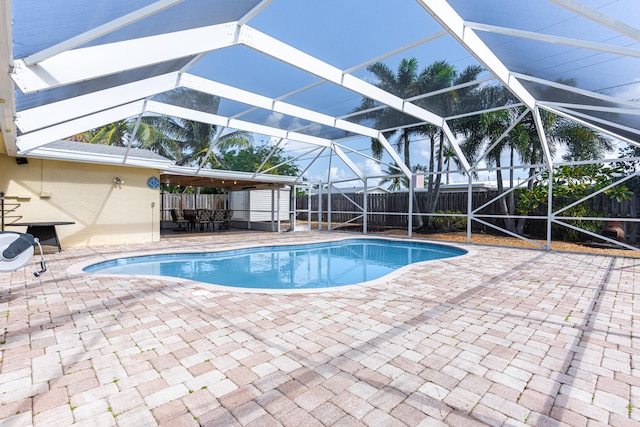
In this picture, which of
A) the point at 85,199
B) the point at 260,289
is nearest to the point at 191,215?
the point at 85,199

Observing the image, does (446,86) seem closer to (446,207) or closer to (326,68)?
(326,68)

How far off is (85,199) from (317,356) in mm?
9566

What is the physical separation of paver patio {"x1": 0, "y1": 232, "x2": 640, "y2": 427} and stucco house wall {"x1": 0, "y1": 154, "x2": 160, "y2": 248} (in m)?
4.77

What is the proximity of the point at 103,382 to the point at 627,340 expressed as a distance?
4.60 meters

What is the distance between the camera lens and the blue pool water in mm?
6941

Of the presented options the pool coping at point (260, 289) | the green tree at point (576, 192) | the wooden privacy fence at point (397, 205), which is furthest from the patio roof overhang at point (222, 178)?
the green tree at point (576, 192)

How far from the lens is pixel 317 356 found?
2703 mm

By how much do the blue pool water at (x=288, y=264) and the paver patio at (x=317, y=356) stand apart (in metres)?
2.13

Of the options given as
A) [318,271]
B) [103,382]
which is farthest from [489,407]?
[318,271]

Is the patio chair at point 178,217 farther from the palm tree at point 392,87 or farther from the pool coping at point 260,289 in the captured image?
the palm tree at point 392,87

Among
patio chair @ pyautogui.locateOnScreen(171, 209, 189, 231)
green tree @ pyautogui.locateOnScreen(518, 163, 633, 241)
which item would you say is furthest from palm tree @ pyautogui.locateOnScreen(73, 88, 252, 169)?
green tree @ pyautogui.locateOnScreen(518, 163, 633, 241)

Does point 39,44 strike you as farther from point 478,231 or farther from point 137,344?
point 478,231

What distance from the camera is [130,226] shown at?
10.2 meters

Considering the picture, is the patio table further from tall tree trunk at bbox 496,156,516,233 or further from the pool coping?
tall tree trunk at bbox 496,156,516,233
